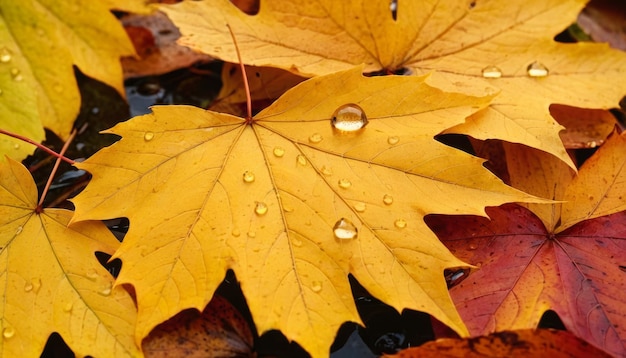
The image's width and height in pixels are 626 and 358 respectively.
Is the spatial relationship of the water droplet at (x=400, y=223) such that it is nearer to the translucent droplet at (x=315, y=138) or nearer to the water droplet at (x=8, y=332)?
the translucent droplet at (x=315, y=138)

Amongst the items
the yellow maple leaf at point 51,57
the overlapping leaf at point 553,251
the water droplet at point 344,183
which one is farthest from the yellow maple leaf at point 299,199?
the yellow maple leaf at point 51,57

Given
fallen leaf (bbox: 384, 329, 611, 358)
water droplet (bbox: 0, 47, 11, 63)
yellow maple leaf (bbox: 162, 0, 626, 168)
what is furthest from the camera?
water droplet (bbox: 0, 47, 11, 63)

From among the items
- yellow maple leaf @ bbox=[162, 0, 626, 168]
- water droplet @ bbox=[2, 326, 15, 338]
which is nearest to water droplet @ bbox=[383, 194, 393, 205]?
yellow maple leaf @ bbox=[162, 0, 626, 168]

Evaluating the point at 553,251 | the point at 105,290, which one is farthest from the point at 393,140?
the point at 105,290

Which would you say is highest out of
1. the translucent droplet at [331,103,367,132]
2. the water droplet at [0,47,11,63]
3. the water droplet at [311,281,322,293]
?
the translucent droplet at [331,103,367,132]

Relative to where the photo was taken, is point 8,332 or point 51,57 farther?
point 51,57

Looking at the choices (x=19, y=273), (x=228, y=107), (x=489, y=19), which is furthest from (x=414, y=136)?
(x=19, y=273)

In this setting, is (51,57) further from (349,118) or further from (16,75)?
(349,118)

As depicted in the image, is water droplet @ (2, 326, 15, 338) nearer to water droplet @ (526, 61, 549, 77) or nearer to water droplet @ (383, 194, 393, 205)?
water droplet @ (383, 194, 393, 205)
